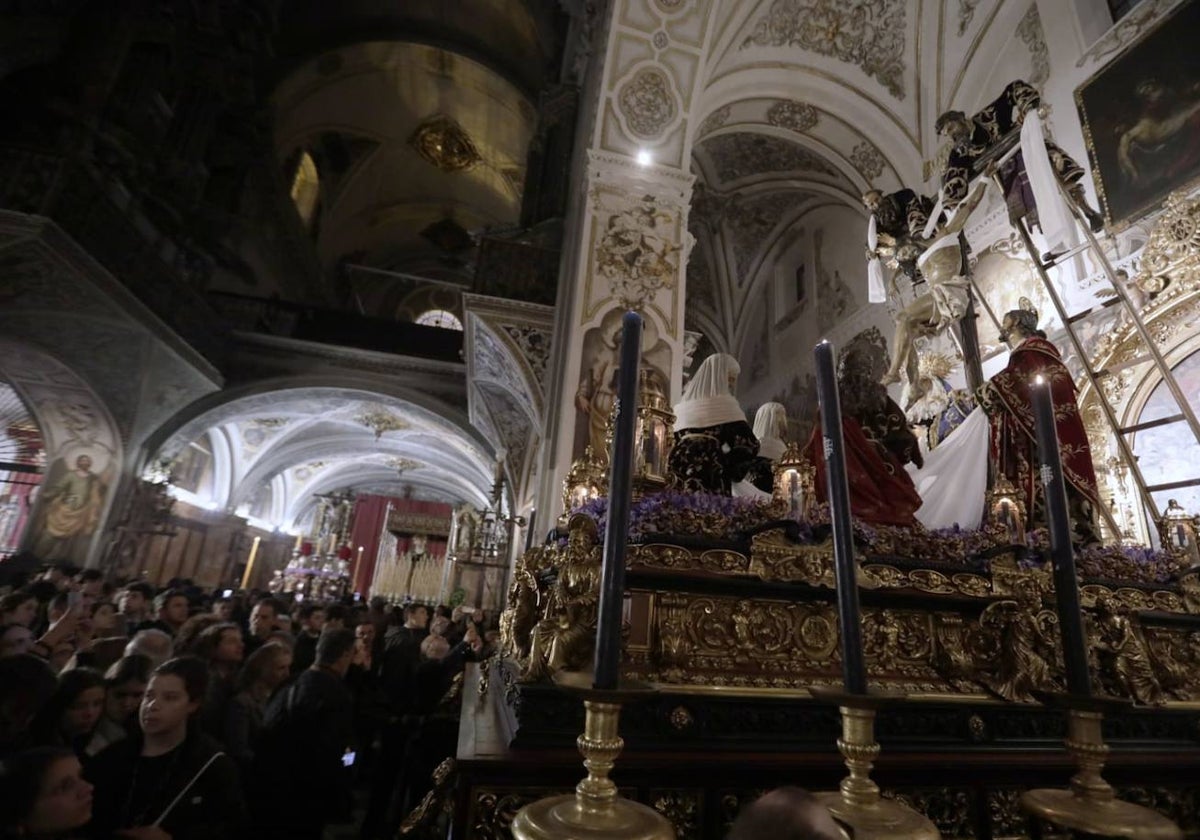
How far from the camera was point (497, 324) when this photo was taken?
24.7ft

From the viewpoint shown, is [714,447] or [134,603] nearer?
[714,447]

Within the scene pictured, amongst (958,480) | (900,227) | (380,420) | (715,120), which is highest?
(715,120)

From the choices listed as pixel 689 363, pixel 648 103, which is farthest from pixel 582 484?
pixel 648 103

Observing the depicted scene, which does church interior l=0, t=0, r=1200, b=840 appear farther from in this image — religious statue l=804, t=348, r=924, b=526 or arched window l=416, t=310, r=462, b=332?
arched window l=416, t=310, r=462, b=332

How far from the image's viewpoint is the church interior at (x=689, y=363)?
56.1 inches

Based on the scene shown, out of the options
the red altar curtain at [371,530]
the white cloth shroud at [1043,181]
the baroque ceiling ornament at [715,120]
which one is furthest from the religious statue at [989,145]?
the red altar curtain at [371,530]

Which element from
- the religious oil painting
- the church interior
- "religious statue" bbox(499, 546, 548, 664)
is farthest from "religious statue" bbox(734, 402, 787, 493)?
the religious oil painting

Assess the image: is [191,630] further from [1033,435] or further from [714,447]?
[1033,435]

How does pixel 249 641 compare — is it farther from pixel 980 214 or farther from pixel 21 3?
pixel 21 3

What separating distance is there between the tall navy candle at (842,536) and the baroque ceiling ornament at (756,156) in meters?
9.15

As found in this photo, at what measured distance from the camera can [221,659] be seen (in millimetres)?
2848

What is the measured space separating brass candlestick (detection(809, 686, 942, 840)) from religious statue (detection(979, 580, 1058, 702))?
1152 millimetres

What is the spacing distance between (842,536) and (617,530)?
1.52 feet

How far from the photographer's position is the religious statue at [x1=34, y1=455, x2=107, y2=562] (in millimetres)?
9717
